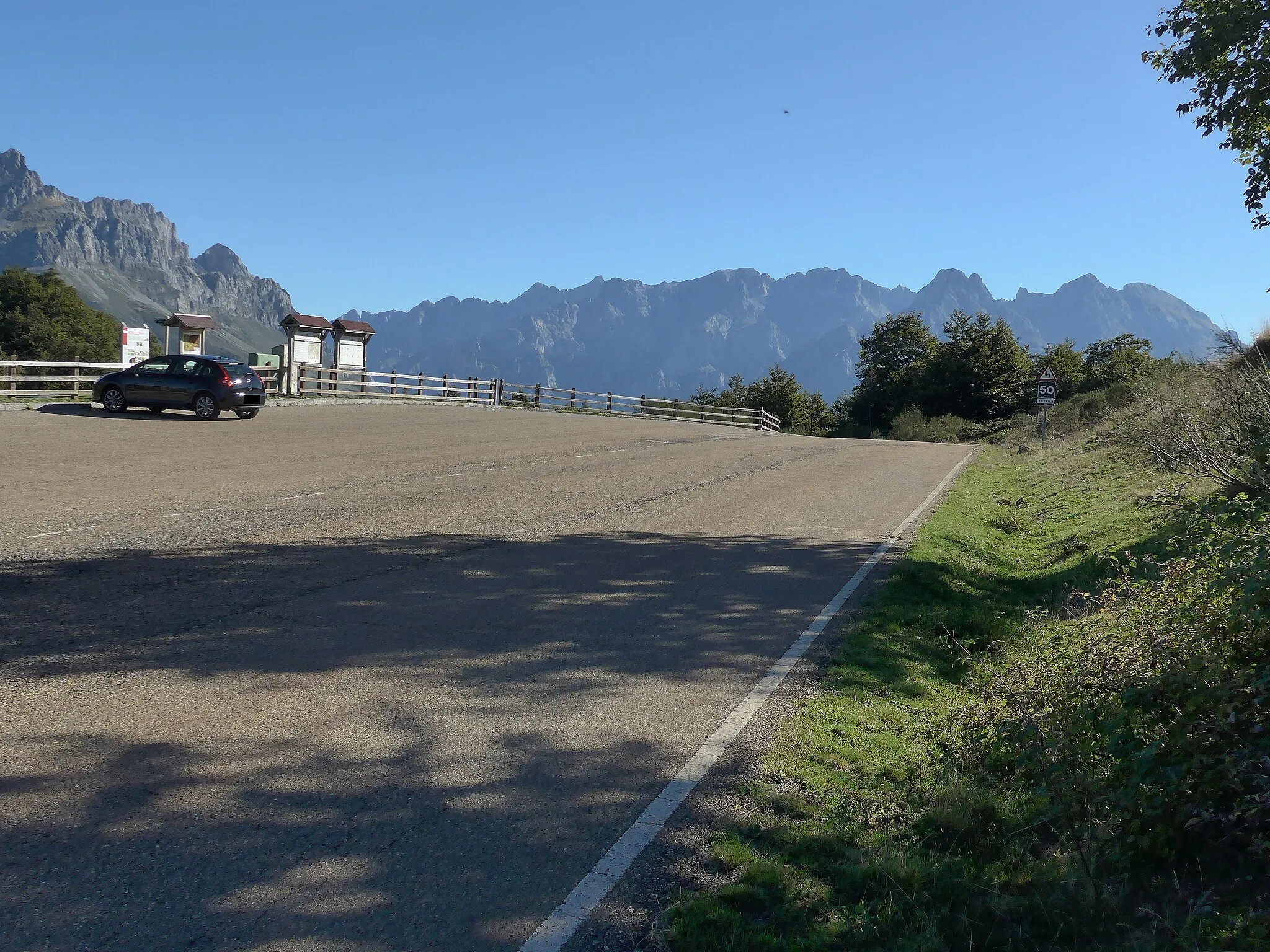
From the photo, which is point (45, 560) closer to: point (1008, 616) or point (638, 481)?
point (1008, 616)

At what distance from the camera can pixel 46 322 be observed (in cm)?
6419

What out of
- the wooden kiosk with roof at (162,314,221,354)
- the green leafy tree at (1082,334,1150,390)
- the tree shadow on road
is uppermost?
the green leafy tree at (1082,334,1150,390)

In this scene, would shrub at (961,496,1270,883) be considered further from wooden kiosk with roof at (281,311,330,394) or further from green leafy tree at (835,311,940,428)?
green leafy tree at (835,311,940,428)


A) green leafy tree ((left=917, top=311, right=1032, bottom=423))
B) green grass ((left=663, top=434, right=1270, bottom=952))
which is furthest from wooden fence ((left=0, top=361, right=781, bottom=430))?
green grass ((left=663, top=434, right=1270, bottom=952))

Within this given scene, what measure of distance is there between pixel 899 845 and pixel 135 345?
1308 inches

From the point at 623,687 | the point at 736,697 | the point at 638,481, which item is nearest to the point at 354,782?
the point at 623,687

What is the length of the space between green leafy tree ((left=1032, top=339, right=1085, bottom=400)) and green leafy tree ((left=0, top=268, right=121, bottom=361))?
56.4 metres

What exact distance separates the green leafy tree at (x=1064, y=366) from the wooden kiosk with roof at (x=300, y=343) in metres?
36.8

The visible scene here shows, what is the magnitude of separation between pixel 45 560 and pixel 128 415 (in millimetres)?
18769

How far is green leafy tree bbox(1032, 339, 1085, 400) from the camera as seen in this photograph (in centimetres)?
5397

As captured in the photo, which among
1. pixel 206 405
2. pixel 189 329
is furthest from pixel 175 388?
pixel 189 329

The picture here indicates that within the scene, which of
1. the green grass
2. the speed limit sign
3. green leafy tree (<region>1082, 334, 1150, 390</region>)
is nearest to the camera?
the green grass

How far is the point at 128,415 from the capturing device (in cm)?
2498

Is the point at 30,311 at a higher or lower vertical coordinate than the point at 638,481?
higher
